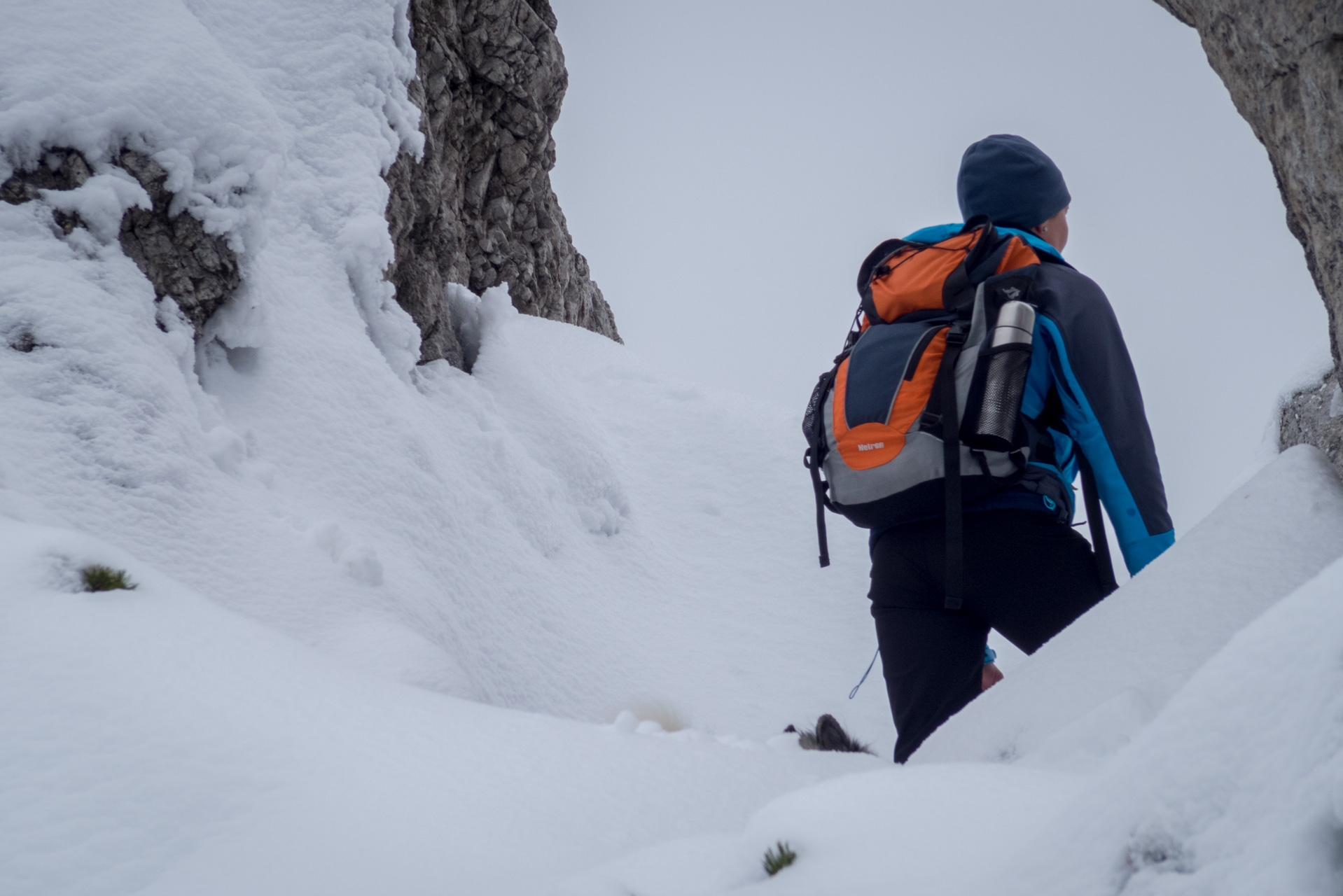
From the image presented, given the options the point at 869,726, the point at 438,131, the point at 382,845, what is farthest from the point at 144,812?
the point at 438,131

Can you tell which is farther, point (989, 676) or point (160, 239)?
point (160, 239)

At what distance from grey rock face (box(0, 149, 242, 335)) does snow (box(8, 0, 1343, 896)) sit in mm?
81

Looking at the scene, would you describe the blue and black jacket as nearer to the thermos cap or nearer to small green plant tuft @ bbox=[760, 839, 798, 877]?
the thermos cap

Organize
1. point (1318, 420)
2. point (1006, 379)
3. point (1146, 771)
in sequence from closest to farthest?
point (1146, 771) → point (1006, 379) → point (1318, 420)

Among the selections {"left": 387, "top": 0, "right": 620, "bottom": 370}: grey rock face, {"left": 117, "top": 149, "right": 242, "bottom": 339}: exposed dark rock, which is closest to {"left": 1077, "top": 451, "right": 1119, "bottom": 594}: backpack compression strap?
{"left": 117, "top": 149, "right": 242, "bottom": 339}: exposed dark rock

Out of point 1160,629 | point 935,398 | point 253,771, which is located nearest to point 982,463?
point 935,398

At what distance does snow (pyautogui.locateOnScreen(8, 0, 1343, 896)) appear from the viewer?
1.35m

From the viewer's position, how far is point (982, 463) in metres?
2.64

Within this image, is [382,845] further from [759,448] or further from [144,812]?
[759,448]

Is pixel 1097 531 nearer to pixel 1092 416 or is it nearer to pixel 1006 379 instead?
pixel 1092 416

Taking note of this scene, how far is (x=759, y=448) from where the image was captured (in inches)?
344

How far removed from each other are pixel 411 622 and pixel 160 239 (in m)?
2.47

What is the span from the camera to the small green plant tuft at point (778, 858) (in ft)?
4.92

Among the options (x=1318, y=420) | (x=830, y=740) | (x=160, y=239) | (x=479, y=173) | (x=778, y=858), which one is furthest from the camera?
(x=479, y=173)
